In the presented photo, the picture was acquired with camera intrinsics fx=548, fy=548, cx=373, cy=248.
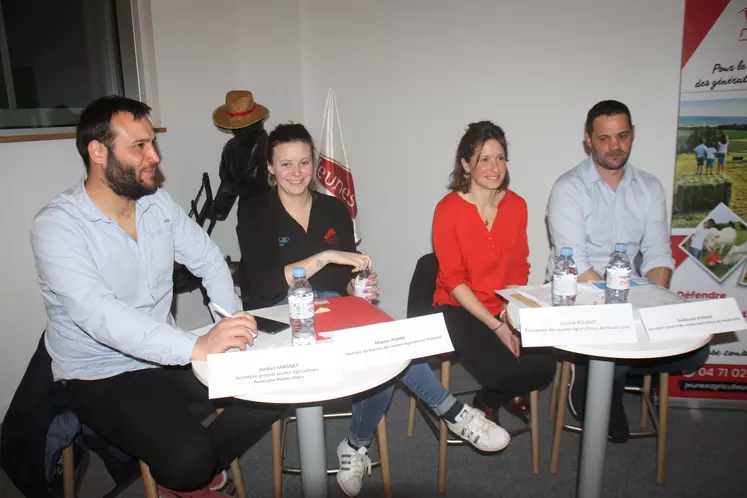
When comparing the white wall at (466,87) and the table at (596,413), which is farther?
the white wall at (466,87)

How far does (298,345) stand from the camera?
1.45 meters

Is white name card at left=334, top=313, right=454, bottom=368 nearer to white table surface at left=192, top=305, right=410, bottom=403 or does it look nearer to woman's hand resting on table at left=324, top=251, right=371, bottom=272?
white table surface at left=192, top=305, right=410, bottom=403

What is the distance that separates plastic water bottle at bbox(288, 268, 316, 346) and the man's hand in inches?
4.9

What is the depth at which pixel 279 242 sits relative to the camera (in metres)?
2.28

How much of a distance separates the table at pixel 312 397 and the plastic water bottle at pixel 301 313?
0.13 feet

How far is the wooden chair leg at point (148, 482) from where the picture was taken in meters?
1.63

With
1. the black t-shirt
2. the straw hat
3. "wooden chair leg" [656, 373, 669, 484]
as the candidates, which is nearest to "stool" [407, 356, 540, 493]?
"wooden chair leg" [656, 373, 669, 484]

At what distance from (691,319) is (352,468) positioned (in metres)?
1.27

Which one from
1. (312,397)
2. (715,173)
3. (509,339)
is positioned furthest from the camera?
(715,173)

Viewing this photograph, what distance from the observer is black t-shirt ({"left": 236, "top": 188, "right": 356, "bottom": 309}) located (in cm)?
220

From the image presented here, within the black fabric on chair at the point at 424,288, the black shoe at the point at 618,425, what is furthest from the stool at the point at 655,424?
the black fabric on chair at the point at 424,288

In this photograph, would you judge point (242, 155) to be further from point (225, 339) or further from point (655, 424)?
point (655, 424)

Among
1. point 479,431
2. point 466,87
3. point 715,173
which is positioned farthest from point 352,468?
point 466,87

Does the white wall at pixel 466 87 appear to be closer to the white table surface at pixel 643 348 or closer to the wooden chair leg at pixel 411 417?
the wooden chair leg at pixel 411 417
